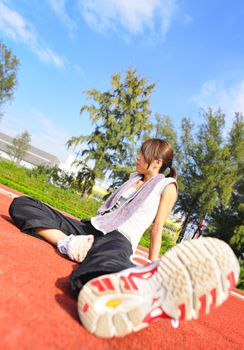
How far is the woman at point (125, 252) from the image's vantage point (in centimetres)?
131

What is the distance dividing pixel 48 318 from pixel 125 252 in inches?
31.1

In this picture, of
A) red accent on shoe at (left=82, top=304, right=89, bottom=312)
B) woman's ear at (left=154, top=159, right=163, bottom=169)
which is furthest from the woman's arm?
red accent on shoe at (left=82, top=304, right=89, bottom=312)

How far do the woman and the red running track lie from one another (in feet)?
0.30

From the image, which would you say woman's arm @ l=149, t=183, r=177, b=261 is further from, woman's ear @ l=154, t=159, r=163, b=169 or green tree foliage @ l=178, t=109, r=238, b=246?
green tree foliage @ l=178, t=109, r=238, b=246

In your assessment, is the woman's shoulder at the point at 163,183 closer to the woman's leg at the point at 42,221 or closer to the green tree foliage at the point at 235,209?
the woman's leg at the point at 42,221

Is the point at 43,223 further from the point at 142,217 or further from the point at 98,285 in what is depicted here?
the point at 98,285

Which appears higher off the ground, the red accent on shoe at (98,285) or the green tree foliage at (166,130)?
the green tree foliage at (166,130)

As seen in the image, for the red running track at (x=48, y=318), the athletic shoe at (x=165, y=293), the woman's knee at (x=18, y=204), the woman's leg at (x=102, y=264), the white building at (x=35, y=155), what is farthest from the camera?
the white building at (x=35, y=155)

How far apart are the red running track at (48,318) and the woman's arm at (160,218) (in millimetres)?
468

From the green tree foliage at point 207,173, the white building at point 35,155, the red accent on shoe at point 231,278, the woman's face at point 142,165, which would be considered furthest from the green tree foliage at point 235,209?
the white building at point 35,155

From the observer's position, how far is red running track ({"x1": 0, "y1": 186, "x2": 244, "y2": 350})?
1107 millimetres

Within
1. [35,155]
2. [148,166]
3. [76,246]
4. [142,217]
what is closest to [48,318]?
[76,246]

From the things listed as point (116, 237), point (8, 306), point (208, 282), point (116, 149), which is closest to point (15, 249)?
point (116, 237)

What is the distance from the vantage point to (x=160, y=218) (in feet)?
8.32
